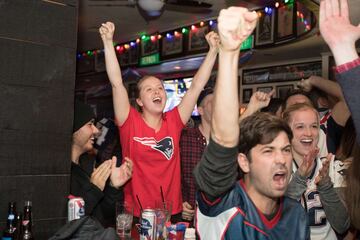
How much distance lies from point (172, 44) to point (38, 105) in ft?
17.2

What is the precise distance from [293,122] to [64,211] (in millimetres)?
1395

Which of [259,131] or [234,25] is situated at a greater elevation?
[234,25]

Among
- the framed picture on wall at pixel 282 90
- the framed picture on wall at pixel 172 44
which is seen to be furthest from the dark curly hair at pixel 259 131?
the framed picture on wall at pixel 282 90

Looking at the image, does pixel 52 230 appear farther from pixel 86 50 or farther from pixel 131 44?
pixel 86 50

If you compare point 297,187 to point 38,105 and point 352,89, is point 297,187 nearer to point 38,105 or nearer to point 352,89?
point 352,89

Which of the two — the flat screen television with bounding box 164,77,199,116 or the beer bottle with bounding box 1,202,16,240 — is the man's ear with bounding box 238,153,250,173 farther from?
the flat screen television with bounding box 164,77,199,116

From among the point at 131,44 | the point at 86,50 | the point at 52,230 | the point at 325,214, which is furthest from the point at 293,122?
the point at 86,50

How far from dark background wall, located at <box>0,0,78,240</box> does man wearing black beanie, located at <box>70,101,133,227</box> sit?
9.8 inches

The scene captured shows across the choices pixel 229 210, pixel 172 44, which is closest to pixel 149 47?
pixel 172 44

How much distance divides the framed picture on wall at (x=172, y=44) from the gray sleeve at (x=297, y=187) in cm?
495

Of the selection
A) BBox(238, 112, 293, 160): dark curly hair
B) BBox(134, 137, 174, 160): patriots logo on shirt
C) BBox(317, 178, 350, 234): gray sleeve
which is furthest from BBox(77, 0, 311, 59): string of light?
BBox(238, 112, 293, 160): dark curly hair

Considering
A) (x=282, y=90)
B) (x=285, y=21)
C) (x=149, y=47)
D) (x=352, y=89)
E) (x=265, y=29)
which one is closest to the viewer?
(x=352, y=89)

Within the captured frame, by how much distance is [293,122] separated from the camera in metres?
2.42

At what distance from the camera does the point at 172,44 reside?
6934 millimetres
